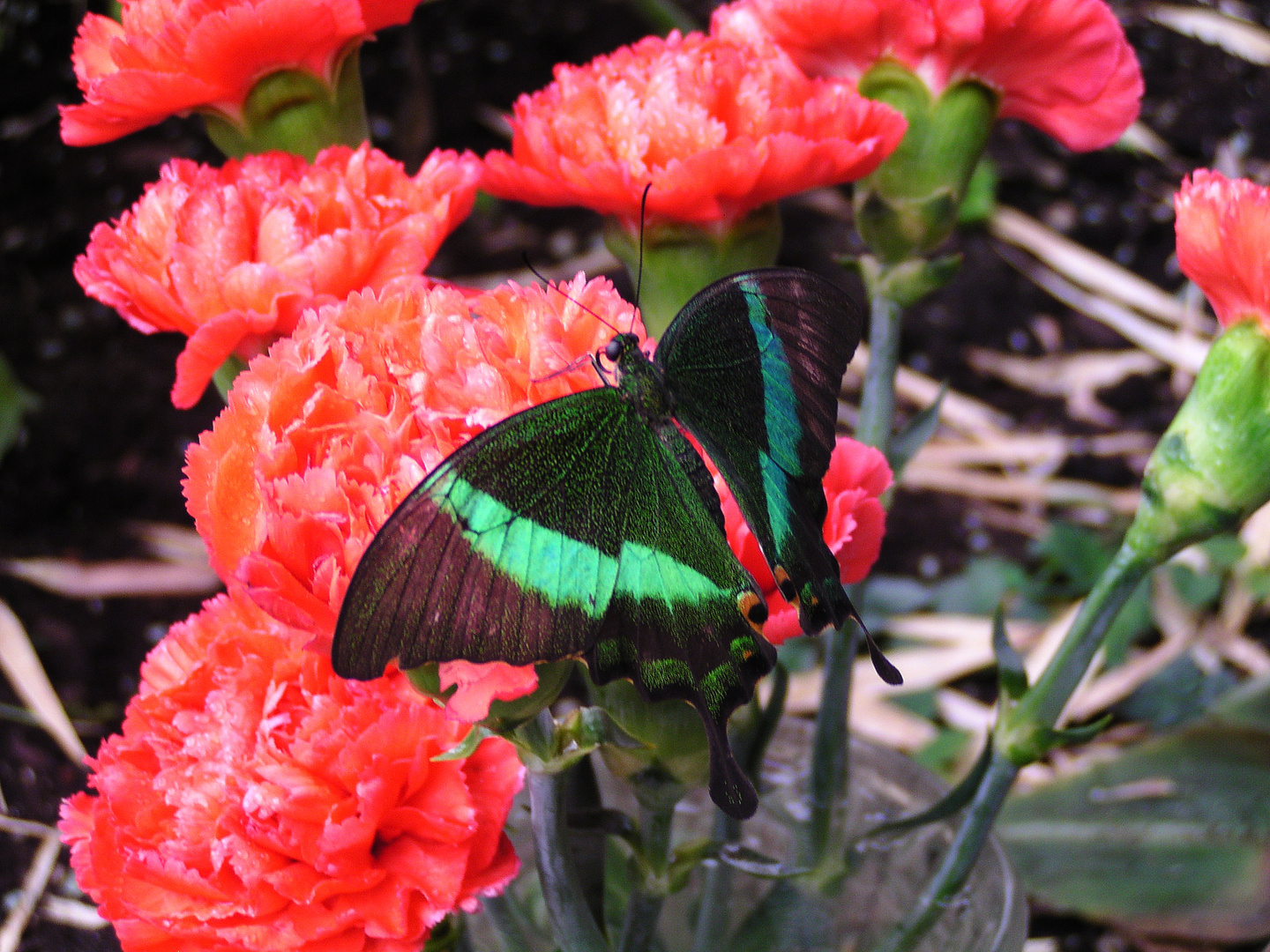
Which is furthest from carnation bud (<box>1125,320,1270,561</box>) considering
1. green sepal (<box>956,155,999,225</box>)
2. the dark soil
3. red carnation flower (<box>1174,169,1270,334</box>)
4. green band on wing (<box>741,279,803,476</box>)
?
green sepal (<box>956,155,999,225</box>)

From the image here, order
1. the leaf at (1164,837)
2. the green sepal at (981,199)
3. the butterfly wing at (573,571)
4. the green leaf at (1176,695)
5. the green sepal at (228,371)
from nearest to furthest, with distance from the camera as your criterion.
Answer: the butterfly wing at (573,571)
the green sepal at (228,371)
the leaf at (1164,837)
the green leaf at (1176,695)
the green sepal at (981,199)

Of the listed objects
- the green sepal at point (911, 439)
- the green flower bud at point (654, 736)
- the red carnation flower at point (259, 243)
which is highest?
the red carnation flower at point (259, 243)

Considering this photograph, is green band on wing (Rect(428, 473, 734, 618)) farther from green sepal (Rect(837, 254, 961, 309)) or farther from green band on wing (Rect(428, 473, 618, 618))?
green sepal (Rect(837, 254, 961, 309))

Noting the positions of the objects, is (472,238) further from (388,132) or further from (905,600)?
(905,600)

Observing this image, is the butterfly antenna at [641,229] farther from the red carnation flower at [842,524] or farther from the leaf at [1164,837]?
the leaf at [1164,837]

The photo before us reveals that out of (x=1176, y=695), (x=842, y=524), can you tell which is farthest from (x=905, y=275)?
(x=1176, y=695)

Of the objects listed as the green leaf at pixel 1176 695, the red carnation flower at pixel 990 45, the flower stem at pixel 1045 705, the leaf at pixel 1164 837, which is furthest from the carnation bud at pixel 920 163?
the green leaf at pixel 1176 695

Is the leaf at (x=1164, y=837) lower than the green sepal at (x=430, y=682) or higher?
lower
